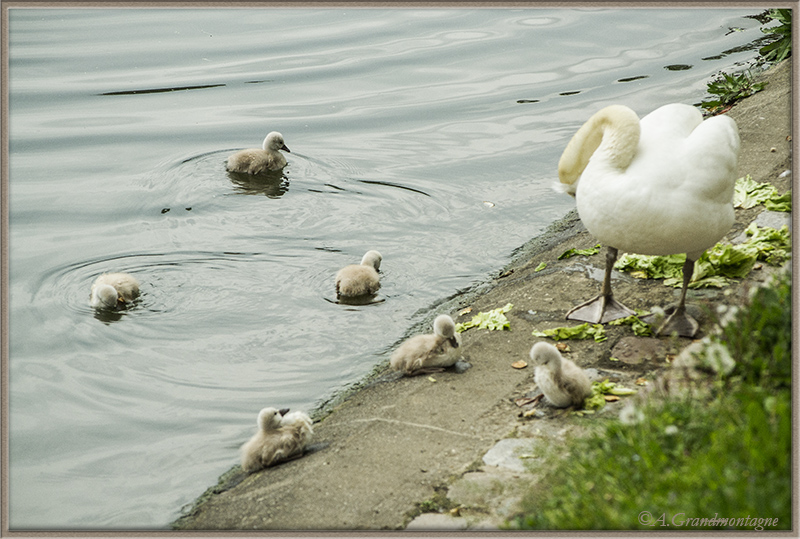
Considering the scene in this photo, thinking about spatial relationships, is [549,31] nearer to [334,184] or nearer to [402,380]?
[334,184]

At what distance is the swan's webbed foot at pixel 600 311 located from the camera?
6.06 meters

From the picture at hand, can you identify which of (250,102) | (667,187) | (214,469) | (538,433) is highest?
(250,102)

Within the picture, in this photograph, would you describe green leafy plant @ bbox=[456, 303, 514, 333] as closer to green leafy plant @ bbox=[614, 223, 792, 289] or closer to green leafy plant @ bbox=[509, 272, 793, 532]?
green leafy plant @ bbox=[614, 223, 792, 289]

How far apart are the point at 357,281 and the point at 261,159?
3592 mm

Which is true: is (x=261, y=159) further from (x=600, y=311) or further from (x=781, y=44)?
(x=781, y=44)

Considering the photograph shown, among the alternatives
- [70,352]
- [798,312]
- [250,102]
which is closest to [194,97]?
[250,102]

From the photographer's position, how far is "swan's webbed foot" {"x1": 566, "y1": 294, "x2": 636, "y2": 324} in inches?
239

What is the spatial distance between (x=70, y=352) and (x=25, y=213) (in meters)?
3.33

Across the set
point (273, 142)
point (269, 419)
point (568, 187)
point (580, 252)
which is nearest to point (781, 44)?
point (580, 252)

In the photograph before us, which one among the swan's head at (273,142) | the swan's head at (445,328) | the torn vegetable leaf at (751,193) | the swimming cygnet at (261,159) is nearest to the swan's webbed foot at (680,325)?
the swan's head at (445,328)

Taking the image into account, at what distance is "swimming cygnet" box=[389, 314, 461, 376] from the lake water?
2.64 feet

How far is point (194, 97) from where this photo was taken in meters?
13.3

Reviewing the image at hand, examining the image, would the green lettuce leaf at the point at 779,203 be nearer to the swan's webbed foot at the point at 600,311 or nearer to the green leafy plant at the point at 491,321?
the swan's webbed foot at the point at 600,311

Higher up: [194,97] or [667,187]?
[194,97]
